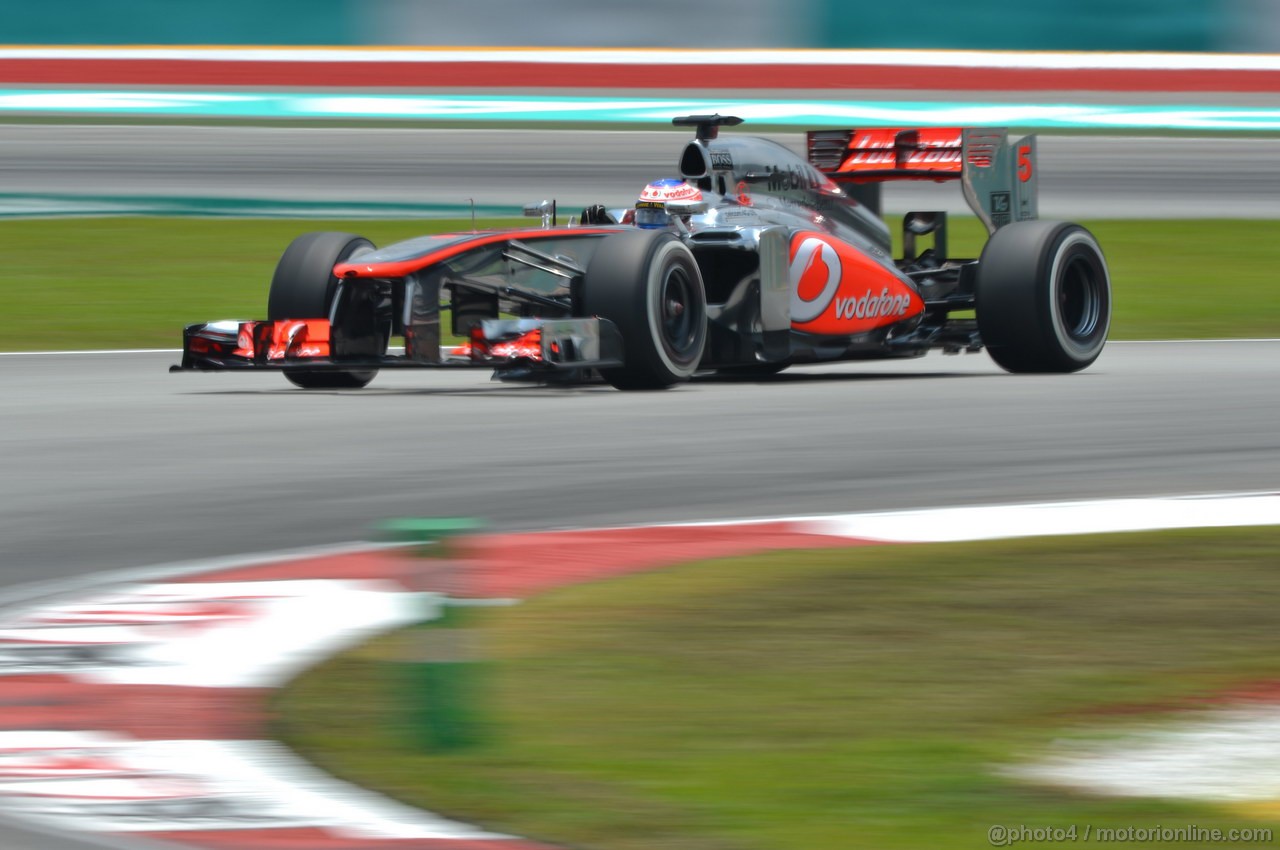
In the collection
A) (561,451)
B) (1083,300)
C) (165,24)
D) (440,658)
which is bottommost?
(440,658)

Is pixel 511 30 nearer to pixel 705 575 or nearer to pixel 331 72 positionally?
pixel 331 72

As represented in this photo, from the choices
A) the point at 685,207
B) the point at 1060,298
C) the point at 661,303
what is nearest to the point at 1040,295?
the point at 1060,298

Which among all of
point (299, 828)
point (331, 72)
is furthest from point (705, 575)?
point (331, 72)

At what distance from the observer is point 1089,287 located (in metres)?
13.7

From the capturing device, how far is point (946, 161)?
14117mm

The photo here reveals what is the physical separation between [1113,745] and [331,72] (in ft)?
89.2

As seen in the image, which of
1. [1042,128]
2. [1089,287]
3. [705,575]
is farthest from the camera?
[1042,128]

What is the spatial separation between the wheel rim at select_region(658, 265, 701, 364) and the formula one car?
13 mm

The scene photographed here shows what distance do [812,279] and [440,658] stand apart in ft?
29.3

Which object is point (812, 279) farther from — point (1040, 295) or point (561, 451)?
point (561, 451)

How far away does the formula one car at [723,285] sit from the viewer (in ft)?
38.0

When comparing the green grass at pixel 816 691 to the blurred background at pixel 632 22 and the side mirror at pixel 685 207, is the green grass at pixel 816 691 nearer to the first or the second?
the side mirror at pixel 685 207

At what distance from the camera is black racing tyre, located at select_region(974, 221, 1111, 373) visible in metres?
13.0

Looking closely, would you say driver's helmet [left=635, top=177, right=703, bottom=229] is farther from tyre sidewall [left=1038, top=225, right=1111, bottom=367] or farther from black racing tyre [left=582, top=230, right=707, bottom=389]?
tyre sidewall [left=1038, top=225, right=1111, bottom=367]
